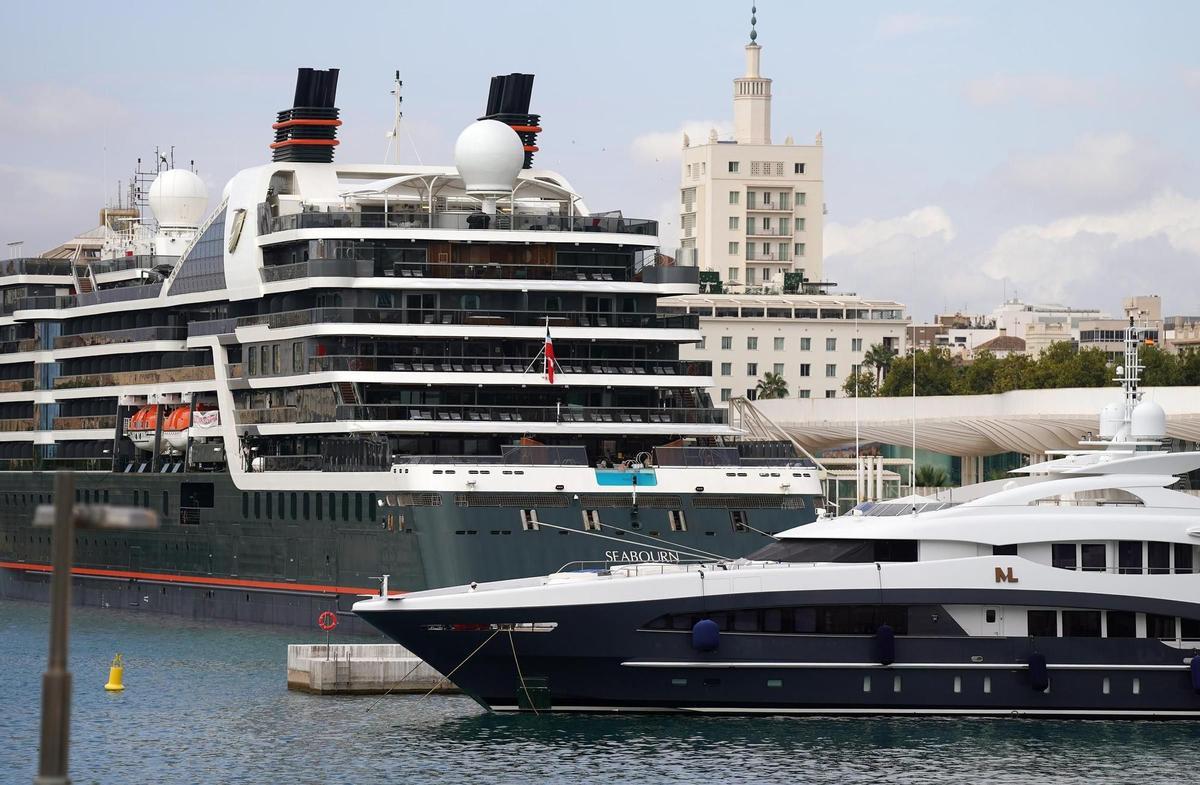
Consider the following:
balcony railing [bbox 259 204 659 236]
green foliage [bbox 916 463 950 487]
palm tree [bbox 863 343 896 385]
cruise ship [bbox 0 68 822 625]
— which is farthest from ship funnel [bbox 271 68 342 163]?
palm tree [bbox 863 343 896 385]

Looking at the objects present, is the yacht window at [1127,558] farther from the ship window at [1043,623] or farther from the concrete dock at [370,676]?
the concrete dock at [370,676]

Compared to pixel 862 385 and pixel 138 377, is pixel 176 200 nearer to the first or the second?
pixel 138 377

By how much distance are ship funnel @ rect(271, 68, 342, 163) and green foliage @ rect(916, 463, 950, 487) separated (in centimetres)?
4377

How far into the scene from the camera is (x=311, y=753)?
37.2 meters

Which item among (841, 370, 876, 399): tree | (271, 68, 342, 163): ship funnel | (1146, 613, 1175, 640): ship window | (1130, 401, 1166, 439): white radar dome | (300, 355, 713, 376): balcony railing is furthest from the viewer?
(841, 370, 876, 399): tree

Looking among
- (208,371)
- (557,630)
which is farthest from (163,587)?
(557,630)

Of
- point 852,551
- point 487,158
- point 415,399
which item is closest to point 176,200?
point 487,158

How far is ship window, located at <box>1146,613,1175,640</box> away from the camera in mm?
39250

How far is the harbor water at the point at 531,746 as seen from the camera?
35.1 m

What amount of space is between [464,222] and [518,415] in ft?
19.0

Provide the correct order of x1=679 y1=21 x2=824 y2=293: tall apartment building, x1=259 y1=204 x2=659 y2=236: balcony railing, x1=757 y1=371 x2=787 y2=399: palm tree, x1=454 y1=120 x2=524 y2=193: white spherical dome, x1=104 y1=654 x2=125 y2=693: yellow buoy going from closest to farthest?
x1=104 y1=654 x2=125 y2=693: yellow buoy → x1=259 y1=204 x2=659 y2=236: balcony railing → x1=454 y1=120 x2=524 y2=193: white spherical dome → x1=757 y1=371 x2=787 y2=399: palm tree → x1=679 y1=21 x2=824 y2=293: tall apartment building

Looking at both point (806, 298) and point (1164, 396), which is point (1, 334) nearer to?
point (1164, 396)

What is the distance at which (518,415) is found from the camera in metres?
56.8

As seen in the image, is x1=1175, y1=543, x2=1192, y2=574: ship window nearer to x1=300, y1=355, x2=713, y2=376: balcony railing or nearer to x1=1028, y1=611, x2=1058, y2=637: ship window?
x1=1028, y1=611, x2=1058, y2=637: ship window
